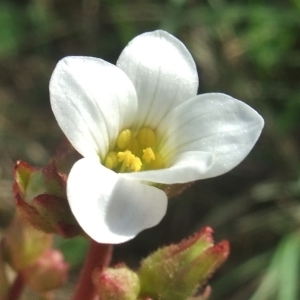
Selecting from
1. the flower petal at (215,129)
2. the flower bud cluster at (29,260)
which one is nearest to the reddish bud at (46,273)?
the flower bud cluster at (29,260)

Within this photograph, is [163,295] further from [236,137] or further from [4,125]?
[4,125]

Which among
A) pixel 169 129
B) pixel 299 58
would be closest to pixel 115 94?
pixel 169 129

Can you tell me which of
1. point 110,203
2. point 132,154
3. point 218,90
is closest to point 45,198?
point 110,203

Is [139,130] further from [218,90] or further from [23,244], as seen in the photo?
[218,90]

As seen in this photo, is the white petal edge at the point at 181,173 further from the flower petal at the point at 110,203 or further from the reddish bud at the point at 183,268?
the reddish bud at the point at 183,268

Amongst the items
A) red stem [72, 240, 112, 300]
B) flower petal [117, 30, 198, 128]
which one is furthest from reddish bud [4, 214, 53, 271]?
flower petal [117, 30, 198, 128]

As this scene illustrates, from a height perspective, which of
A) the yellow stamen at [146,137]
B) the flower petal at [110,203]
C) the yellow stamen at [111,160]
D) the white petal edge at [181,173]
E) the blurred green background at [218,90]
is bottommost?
the blurred green background at [218,90]

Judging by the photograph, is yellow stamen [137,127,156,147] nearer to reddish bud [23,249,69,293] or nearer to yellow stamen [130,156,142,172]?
yellow stamen [130,156,142,172]
